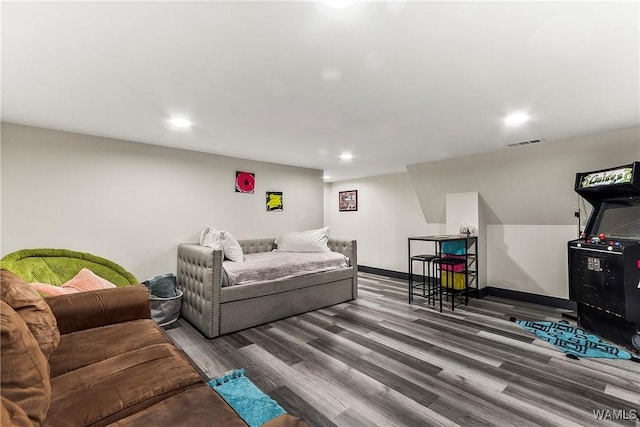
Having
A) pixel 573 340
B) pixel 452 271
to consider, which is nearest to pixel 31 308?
pixel 452 271

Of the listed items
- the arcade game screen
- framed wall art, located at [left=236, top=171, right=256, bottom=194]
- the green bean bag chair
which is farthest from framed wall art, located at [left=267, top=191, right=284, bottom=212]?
the arcade game screen

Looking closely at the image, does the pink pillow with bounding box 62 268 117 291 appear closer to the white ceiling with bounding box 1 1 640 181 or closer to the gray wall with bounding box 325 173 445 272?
the white ceiling with bounding box 1 1 640 181

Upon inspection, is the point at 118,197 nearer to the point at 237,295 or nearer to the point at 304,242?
the point at 237,295

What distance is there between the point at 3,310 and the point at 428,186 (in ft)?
16.7

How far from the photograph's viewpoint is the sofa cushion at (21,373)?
0.96m

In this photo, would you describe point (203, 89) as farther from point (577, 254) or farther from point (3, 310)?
point (577, 254)

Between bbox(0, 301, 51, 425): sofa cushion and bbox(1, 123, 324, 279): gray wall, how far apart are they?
2.45 metres

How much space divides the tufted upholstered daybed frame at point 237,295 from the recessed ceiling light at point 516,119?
8.74 ft

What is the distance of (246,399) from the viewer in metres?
1.96

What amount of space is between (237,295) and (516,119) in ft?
10.7

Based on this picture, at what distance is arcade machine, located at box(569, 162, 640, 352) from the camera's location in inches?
104

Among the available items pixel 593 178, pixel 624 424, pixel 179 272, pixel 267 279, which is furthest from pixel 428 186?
pixel 179 272

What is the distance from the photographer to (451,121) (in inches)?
111

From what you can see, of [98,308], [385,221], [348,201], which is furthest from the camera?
[348,201]
